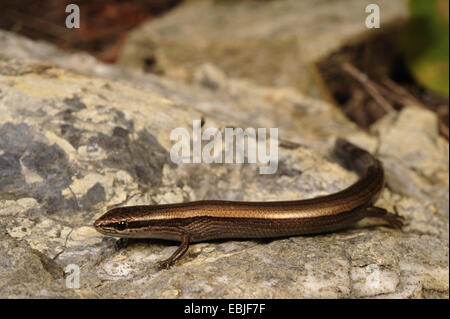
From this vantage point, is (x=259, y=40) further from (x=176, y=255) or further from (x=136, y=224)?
(x=176, y=255)

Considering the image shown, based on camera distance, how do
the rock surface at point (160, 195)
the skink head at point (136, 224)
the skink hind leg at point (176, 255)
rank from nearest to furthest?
1. the rock surface at point (160, 195)
2. the skink hind leg at point (176, 255)
3. the skink head at point (136, 224)

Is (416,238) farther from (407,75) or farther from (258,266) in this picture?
(407,75)

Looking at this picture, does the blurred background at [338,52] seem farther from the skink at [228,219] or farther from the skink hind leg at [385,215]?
the skink at [228,219]

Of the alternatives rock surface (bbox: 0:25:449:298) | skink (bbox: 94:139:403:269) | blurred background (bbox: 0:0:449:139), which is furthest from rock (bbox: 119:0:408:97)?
skink (bbox: 94:139:403:269)

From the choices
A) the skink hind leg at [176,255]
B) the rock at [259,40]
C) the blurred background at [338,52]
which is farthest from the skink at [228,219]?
the rock at [259,40]

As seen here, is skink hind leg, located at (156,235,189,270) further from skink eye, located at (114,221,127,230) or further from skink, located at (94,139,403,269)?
skink eye, located at (114,221,127,230)

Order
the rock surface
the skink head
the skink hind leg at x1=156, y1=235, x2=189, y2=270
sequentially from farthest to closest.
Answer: the skink head, the skink hind leg at x1=156, y1=235, x2=189, y2=270, the rock surface

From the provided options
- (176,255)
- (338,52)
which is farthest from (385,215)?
(338,52)
